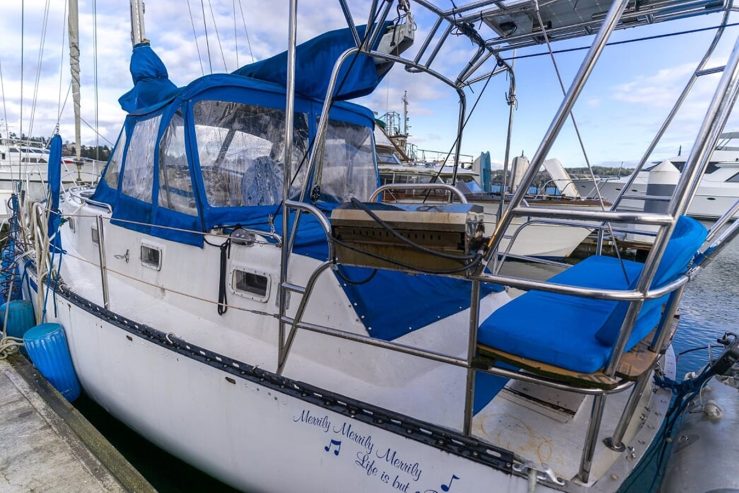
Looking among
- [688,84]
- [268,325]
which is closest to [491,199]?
[688,84]

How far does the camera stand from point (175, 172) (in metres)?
3.14

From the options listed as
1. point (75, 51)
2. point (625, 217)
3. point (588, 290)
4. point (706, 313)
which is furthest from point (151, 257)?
point (706, 313)

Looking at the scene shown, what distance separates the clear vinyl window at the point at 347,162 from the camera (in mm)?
3691

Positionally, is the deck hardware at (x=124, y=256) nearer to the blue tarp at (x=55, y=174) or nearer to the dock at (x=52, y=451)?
the blue tarp at (x=55, y=174)

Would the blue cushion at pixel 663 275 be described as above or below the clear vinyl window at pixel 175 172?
below

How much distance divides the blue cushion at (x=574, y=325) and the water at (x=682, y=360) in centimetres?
257

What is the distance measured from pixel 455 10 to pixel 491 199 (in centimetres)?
860

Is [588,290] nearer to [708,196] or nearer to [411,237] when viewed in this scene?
[411,237]

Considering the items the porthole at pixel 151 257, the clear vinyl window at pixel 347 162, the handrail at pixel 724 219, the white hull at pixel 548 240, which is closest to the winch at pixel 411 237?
the handrail at pixel 724 219

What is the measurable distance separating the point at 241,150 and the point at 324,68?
908 millimetres

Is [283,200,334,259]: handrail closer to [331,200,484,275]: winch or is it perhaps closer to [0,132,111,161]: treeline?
[331,200,484,275]: winch

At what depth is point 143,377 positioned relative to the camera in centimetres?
294

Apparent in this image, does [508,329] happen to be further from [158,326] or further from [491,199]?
[491,199]

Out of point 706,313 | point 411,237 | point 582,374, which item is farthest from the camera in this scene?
point 706,313
